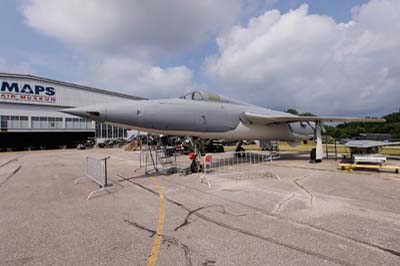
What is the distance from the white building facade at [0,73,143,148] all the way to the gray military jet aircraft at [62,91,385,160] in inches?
1465

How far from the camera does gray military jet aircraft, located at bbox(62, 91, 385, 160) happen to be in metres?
6.89

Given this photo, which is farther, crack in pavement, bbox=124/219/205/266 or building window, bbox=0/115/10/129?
building window, bbox=0/115/10/129

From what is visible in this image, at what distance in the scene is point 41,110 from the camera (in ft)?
119

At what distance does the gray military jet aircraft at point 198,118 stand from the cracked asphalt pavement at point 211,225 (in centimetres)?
230

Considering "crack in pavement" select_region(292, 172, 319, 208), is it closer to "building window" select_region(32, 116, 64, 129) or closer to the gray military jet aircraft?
the gray military jet aircraft

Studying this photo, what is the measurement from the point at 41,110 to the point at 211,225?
1665 inches

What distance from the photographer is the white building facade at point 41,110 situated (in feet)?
111

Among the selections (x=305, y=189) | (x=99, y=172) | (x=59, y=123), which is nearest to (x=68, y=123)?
(x=59, y=123)

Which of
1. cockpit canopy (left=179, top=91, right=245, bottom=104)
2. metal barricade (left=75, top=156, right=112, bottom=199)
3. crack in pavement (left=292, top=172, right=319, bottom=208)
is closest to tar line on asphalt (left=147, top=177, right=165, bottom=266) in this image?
metal barricade (left=75, top=156, right=112, bottom=199)

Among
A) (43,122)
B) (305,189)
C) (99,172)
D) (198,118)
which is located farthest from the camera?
Answer: (43,122)

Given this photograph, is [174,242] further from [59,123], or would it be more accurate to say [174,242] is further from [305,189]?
[59,123]

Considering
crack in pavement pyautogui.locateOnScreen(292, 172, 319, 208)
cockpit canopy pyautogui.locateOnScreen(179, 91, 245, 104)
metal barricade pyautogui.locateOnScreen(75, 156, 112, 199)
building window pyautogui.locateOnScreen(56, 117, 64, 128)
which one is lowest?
crack in pavement pyautogui.locateOnScreen(292, 172, 319, 208)

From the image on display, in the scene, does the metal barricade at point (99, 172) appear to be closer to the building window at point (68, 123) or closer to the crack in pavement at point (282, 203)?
the crack in pavement at point (282, 203)

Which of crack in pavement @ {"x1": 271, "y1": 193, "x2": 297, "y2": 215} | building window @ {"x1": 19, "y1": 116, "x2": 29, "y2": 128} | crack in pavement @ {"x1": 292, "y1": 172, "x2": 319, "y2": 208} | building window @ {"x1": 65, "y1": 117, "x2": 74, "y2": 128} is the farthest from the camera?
building window @ {"x1": 65, "y1": 117, "x2": 74, "y2": 128}
